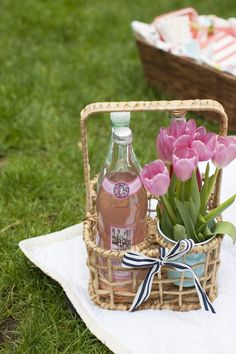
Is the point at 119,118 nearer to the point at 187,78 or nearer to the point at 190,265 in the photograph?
the point at 190,265

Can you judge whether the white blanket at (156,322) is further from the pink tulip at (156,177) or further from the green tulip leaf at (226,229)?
the pink tulip at (156,177)

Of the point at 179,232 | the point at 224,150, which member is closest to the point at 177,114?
the point at 224,150

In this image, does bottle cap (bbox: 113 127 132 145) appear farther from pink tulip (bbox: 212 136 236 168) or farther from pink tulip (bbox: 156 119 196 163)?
pink tulip (bbox: 212 136 236 168)

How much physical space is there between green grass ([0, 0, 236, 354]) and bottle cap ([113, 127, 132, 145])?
490 millimetres

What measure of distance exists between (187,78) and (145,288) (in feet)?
3.72

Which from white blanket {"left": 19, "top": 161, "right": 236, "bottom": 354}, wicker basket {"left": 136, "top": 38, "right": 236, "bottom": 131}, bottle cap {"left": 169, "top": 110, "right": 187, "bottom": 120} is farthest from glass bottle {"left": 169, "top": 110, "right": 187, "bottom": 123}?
wicker basket {"left": 136, "top": 38, "right": 236, "bottom": 131}

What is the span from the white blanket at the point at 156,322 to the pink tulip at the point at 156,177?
0.35m

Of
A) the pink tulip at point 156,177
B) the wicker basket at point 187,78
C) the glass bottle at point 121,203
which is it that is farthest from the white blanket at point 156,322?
the wicker basket at point 187,78

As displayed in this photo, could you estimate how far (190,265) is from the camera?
1386mm

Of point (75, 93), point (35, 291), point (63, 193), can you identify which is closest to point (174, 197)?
point (35, 291)

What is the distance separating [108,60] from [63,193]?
0.97m

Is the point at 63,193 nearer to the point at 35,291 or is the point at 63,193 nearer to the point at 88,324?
the point at 35,291

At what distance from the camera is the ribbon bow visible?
1335mm

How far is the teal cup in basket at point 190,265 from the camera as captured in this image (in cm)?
138
